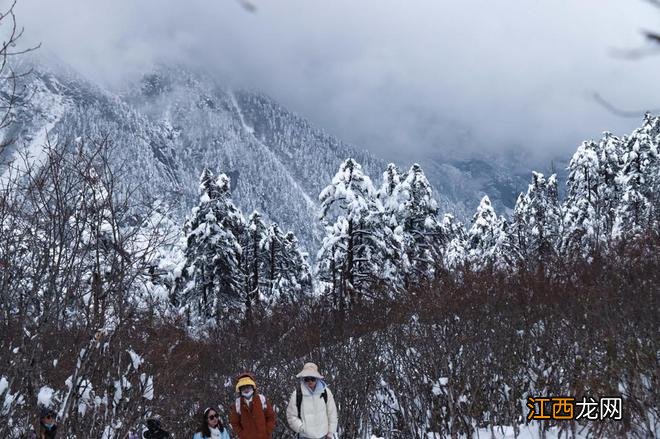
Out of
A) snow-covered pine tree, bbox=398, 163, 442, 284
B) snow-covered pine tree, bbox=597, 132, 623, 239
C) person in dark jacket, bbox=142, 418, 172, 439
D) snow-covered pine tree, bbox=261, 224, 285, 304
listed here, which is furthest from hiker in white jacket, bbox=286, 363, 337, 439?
snow-covered pine tree, bbox=597, 132, 623, 239

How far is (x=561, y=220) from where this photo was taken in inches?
1721

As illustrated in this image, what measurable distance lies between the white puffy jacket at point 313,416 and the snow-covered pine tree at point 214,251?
21.2 m

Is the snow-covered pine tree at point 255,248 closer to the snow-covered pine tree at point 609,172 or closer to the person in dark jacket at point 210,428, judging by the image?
the snow-covered pine tree at point 609,172

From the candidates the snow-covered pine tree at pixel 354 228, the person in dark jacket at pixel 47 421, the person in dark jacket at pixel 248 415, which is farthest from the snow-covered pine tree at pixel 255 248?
the person in dark jacket at pixel 47 421

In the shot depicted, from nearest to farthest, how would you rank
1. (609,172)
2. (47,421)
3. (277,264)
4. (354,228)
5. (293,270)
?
(47,421), (354,228), (277,264), (293,270), (609,172)

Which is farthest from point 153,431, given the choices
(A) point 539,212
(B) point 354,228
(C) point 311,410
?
(A) point 539,212

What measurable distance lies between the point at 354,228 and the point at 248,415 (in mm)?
17221

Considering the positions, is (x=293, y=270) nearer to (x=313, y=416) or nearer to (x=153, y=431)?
(x=153, y=431)

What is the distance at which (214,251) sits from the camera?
92.3 ft

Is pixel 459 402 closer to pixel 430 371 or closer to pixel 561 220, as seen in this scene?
pixel 430 371

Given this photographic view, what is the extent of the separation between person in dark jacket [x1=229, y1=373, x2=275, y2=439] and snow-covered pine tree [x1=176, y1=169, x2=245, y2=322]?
20.9 m

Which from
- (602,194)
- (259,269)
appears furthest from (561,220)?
(259,269)

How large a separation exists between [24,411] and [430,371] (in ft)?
25.9

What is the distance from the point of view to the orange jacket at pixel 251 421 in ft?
22.8
